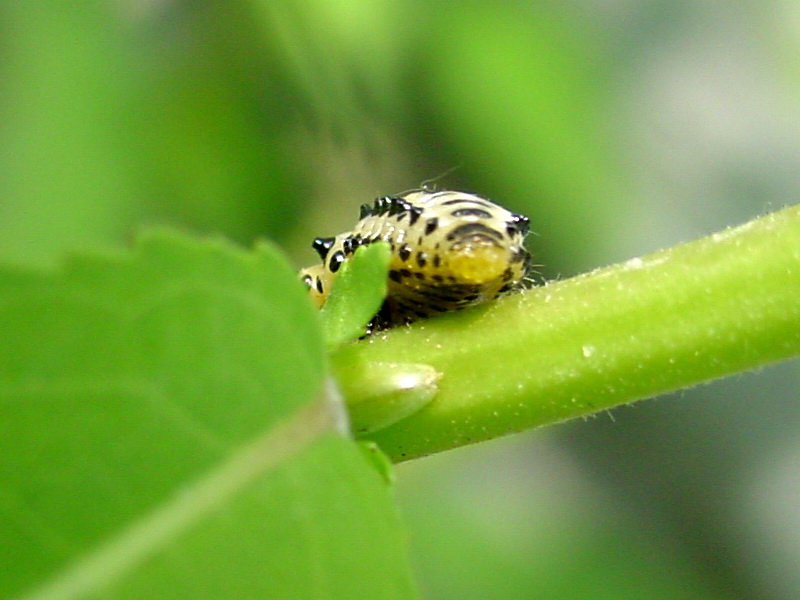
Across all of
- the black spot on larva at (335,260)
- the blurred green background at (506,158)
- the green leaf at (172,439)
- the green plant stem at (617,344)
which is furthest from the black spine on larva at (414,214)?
the blurred green background at (506,158)

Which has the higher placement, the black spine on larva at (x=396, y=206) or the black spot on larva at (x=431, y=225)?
the black spine on larva at (x=396, y=206)

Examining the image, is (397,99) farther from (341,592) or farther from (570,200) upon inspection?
(341,592)

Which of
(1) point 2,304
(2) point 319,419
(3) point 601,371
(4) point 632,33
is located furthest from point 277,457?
(4) point 632,33

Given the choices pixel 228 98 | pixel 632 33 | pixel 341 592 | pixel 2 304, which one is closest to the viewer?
pixel 2 304

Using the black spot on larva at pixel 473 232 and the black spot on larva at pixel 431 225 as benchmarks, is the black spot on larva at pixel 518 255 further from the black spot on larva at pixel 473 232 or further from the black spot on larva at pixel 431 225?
the black spot on larva at pixel 431 225

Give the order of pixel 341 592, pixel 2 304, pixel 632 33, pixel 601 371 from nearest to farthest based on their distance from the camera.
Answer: pixel 2 304
pixel 341 592
pixel 601 371
pixel 632 33

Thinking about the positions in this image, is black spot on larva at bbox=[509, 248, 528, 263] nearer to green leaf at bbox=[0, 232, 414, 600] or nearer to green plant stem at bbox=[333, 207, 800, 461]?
green plant stem at bbox=[333, 207, 800, 461]

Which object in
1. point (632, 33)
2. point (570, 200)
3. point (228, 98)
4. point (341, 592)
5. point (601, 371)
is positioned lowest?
point (341, 592)
